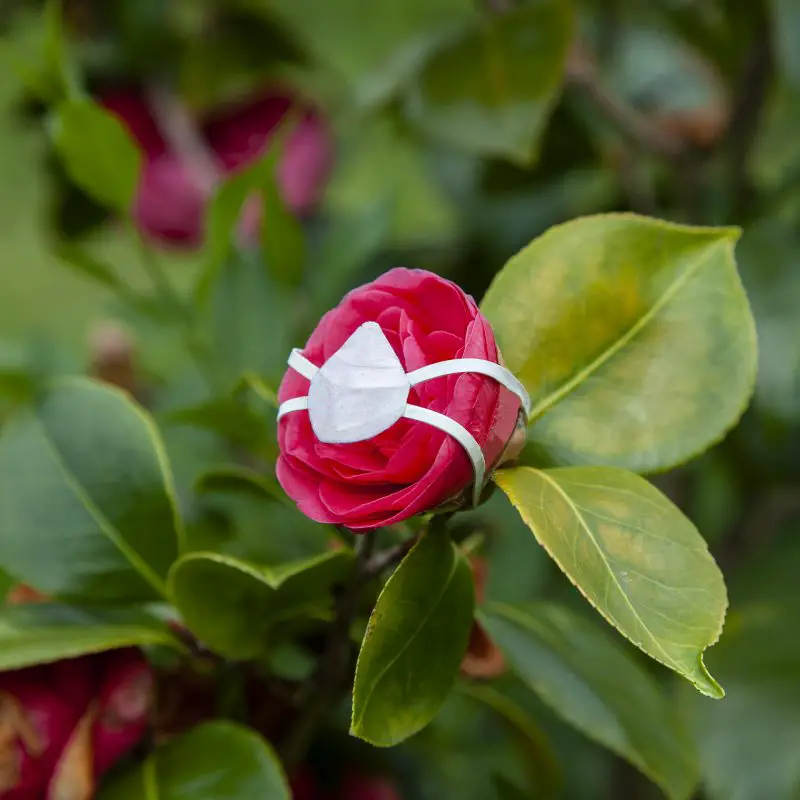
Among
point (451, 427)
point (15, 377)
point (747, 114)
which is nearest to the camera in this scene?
point (451, 427)

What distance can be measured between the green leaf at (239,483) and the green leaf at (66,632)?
0.20 ft

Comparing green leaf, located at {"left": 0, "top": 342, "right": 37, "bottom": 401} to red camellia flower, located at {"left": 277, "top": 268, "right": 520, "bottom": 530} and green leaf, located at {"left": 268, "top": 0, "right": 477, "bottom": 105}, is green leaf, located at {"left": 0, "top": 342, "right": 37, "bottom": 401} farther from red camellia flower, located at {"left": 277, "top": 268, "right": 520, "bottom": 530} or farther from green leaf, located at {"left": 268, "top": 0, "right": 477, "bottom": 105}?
green leaf, located at {"left": 268, "top": 0, "right": 477, "bottom": 105}

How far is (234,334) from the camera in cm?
69

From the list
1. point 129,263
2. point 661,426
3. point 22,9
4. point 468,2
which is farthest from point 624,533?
point 129,263

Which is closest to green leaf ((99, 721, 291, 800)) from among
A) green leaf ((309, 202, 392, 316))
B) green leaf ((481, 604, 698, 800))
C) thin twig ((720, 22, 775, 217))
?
green leaf ((481, 604, 698, 800))

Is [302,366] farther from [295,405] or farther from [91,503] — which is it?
[91,503]

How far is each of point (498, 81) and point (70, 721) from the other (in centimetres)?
47

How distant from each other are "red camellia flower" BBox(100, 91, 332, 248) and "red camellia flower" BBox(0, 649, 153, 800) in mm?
588

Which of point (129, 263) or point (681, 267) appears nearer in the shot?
point (681, 267)

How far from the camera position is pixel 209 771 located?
418mm

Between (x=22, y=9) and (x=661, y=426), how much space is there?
0.89 m

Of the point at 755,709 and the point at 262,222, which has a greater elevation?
the point at 262,222

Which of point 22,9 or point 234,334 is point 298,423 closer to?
point 234,334

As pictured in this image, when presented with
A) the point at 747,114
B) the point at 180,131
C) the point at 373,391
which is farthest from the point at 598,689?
the point at 180,131
